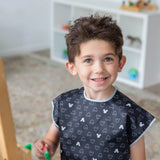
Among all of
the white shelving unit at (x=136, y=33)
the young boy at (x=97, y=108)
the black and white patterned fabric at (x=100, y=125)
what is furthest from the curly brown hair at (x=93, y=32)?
the white shelving unit at (x=136, y=33)

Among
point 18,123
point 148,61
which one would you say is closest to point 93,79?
point 18,123

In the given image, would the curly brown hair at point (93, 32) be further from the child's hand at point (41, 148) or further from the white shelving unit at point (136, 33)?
the white shelving unit at point (136, 33)

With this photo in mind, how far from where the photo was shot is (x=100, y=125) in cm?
109

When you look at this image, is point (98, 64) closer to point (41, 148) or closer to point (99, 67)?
point (99, 67)

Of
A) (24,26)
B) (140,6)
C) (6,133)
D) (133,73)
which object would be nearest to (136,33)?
(140,6)

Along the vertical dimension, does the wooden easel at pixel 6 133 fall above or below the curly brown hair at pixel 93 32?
below

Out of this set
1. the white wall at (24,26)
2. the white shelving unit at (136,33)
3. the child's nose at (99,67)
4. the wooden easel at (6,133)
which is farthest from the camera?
the white wall at (24,26)

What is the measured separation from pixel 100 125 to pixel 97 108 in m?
Answer: 0.05

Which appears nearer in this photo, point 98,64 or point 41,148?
point 98,64

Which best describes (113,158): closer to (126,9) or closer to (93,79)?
(93,79)

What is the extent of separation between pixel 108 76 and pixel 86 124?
0.59 ft

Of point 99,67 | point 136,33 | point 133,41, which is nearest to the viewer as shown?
point 99,67

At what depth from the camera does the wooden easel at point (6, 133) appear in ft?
2.43

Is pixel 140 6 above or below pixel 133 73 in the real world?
above
